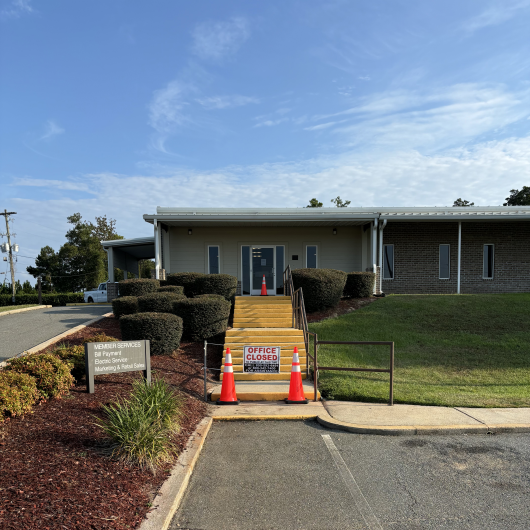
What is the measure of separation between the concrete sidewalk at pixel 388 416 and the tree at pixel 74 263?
38.4 m

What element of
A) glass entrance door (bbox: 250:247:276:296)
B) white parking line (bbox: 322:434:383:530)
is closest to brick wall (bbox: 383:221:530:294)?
glass entrance door (bbox: 250:247:276:296)

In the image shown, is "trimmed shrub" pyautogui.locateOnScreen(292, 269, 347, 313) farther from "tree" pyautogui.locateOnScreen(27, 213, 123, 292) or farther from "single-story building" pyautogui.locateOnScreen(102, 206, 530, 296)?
"tree" pyautogui.locateOnScreen(27, 213, 123, 292)

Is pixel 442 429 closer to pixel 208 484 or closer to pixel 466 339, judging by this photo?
pixel 208 484

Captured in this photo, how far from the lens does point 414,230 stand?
18.6 meters

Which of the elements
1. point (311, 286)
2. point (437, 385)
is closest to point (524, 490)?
point (437, 385)

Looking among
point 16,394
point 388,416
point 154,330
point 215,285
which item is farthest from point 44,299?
point 388,416

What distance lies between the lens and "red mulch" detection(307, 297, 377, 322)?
13.3m

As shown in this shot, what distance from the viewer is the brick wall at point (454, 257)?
1853 centimetres

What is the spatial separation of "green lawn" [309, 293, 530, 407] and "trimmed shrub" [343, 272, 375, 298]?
811 millimetres

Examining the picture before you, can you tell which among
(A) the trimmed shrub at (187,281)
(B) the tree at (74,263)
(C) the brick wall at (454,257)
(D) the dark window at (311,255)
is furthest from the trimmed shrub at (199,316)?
(B) the tree at (74,263)

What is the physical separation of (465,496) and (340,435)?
2.05 m

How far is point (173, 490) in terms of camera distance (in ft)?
13.2

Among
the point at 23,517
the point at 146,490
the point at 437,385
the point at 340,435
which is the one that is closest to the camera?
the point at 23,517

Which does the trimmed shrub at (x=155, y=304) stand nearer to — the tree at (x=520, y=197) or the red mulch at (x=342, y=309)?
the red mulch at (x=342, y=309)
